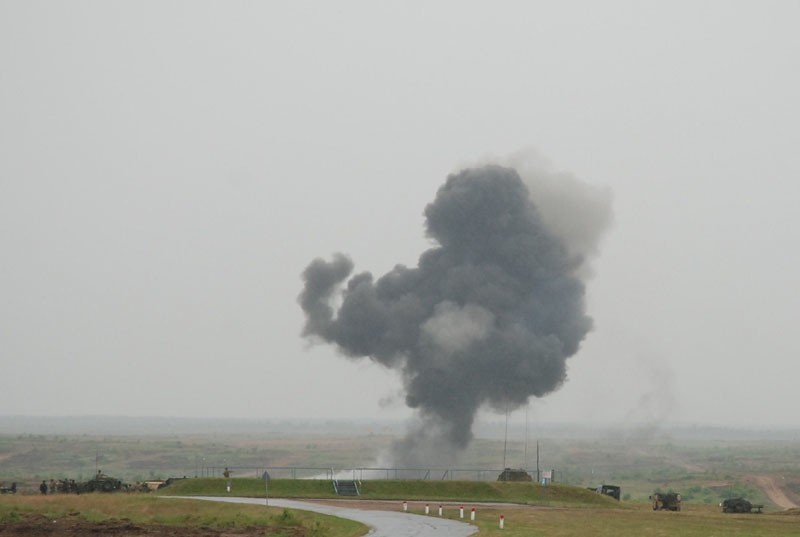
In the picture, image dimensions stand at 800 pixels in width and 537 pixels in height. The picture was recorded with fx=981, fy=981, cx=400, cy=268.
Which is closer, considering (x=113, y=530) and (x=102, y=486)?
(x=113, y=530)

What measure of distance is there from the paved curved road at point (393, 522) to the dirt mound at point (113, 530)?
5696 mm

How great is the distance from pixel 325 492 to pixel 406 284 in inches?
1437

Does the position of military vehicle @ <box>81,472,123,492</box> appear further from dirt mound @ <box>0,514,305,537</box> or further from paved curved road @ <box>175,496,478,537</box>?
dirt mound @ <box>0,514,305,537</box>

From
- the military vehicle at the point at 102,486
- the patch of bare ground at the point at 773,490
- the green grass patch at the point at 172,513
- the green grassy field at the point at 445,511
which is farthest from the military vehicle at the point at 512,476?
the patch of bare ground at the point at 773,490

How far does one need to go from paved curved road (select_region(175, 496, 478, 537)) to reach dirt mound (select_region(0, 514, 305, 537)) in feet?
18.7

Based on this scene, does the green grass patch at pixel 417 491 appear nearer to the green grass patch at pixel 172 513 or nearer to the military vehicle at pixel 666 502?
the military vehicle at pixel 666 502

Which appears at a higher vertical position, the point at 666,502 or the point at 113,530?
the point at 666,502

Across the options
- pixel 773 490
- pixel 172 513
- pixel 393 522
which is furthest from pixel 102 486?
pixel 773 490

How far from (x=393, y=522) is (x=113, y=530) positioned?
18.5 meters

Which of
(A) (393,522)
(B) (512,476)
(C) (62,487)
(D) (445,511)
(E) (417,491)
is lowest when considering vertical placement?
(A) (393,522)

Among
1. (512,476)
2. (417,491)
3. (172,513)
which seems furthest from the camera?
(512,476)

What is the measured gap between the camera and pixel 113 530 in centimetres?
6356

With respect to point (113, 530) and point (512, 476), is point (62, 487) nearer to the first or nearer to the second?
point (113, 530)

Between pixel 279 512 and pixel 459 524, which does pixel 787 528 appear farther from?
pixel 279 512
